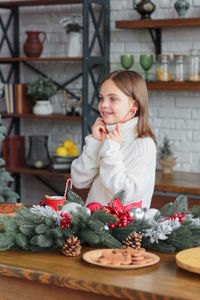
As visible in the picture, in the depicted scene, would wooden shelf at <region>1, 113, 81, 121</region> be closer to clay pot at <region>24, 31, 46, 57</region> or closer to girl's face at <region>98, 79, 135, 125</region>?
clay pot at <region>24, 31, 46, 57</region>

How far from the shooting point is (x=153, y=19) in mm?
4262

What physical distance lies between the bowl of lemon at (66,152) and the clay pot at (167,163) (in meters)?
0.73

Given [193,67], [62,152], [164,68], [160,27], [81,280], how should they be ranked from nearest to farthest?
1. [81,280]
2. [193,67]
3. [164,68]
4. [160,27]
5. [62,152]

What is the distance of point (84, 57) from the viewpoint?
4.26 meters

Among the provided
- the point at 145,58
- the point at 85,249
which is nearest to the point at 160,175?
the point at 145,58

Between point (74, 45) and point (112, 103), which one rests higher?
point (74, 45)

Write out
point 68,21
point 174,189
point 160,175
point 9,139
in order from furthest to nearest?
point 9,139
point 68,21
point 160,175
point 174,189

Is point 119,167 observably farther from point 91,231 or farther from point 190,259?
point 190,259

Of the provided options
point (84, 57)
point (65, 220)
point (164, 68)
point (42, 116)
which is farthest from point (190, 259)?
point (42, 116)

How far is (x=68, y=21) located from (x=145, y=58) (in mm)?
772

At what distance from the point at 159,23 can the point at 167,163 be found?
1.03 metres

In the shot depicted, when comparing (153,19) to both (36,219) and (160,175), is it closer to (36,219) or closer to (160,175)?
(160,175)

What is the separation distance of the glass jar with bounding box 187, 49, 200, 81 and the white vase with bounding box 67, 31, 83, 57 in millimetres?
969

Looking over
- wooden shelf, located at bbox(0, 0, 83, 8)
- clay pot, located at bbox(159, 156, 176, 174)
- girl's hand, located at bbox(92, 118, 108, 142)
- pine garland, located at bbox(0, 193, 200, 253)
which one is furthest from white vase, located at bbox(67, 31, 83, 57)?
pine garland, located at bbox(0, 193, 200, 253)
